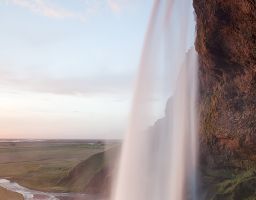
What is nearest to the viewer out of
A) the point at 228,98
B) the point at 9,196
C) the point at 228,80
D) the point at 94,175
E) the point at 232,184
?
the point at 232,184

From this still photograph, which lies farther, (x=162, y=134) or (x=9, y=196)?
(x=9, y=196)

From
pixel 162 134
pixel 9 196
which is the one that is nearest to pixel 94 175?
pixel 9 196

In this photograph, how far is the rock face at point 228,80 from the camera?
20.1 metres

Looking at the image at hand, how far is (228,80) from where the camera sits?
2472cm

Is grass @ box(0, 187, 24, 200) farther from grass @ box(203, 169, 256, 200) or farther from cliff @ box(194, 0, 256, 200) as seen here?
grass @ box(203, 169, 256, 200)

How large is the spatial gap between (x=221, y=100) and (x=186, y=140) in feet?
13.3

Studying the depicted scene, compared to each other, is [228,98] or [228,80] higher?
[228,80]

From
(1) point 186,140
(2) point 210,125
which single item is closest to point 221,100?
(2) point 210,125

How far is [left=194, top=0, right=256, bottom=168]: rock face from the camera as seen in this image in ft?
66.0

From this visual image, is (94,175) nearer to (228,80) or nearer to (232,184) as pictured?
(232,184)

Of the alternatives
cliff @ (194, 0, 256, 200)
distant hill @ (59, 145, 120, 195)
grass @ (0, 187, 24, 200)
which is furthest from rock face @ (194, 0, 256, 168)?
grass @ (0, 187, 24, 200)

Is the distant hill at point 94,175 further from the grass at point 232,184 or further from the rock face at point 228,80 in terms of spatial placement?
the rock face at point 228,80

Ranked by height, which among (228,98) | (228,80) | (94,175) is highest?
(228,80)

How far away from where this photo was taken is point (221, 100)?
25.9 meters
